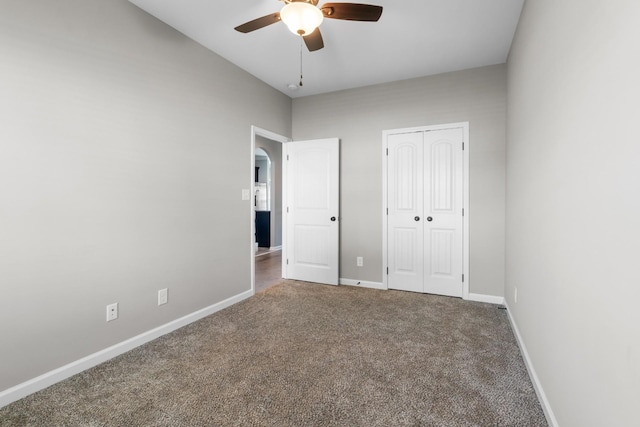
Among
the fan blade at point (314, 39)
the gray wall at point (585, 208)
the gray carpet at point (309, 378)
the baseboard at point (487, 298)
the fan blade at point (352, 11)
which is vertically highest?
the fan blade at point (352, 11)

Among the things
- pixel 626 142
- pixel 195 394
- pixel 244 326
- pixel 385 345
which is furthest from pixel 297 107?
pixel 626 142

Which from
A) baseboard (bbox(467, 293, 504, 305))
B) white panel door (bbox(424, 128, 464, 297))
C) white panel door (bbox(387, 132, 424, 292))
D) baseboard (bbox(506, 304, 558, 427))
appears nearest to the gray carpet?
baseboard (bbox(506, 304, 558, 427))

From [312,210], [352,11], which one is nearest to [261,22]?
[352,11]

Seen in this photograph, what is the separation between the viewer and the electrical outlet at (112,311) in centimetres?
226

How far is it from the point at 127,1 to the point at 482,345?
3791mm

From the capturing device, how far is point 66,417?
1.65 m

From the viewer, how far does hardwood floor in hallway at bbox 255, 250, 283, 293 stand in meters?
4.29

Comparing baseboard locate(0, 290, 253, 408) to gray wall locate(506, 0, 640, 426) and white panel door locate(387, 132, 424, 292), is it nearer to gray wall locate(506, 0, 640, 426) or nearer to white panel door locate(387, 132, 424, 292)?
white panel door locate(387, 132, 424, 292)

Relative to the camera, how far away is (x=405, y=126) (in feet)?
12.6

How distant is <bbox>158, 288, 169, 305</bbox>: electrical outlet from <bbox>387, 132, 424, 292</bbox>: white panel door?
101 inches

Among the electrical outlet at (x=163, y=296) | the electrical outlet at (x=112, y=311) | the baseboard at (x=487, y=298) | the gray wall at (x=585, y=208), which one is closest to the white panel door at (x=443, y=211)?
the baseboard at (x=487, y=298)

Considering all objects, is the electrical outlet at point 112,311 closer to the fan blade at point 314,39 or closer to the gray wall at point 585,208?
the fan blade at point 314,39

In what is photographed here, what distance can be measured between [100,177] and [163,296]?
110cm

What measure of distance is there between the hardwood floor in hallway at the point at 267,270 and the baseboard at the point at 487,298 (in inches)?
97.5
